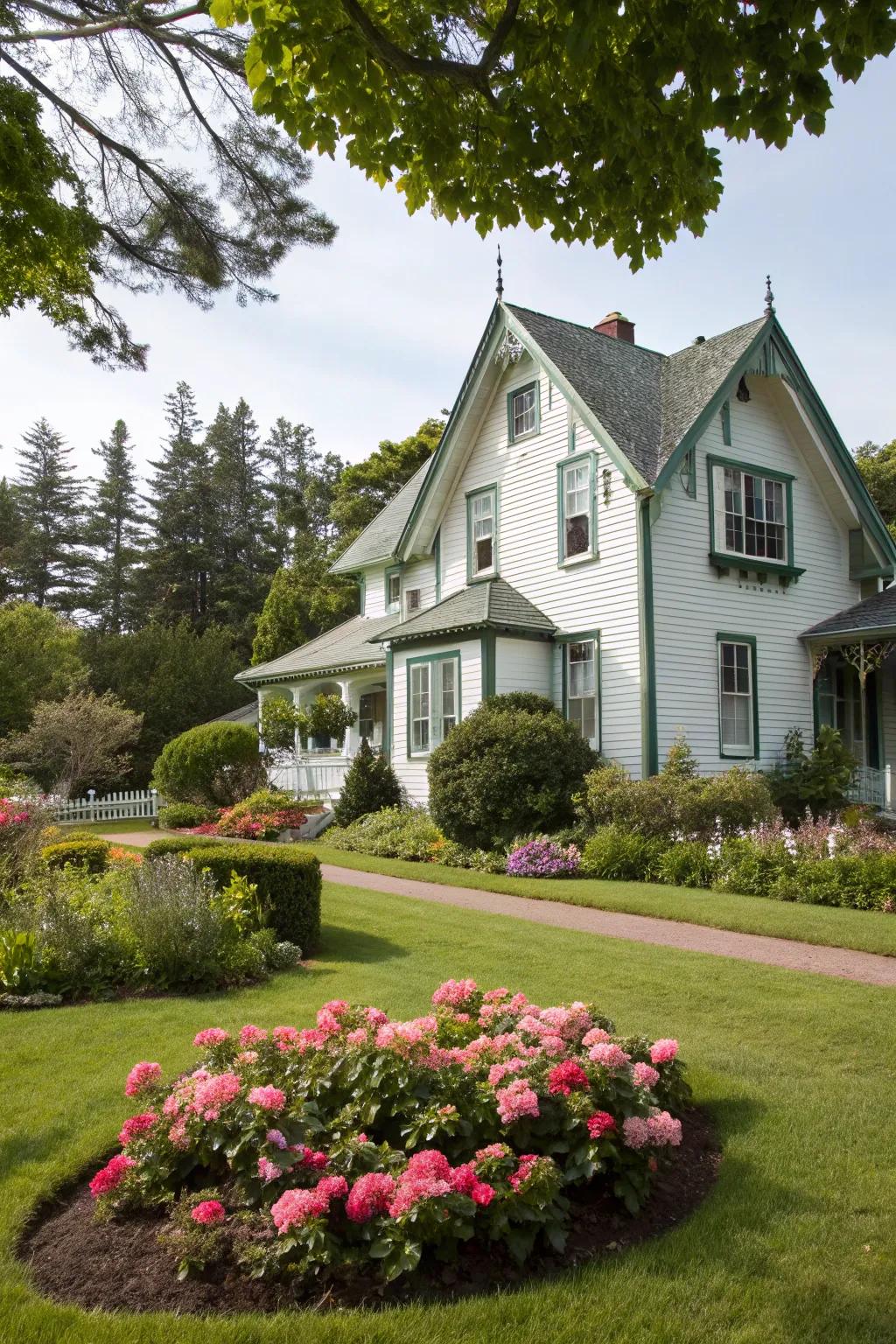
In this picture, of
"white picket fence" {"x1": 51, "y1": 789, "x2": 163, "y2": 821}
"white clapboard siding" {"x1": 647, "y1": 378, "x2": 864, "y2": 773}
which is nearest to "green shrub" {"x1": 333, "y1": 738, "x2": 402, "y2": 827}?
"white clapboard siding" {"x1": 647, "y1": 378, "x2": 864, "y2": 773}

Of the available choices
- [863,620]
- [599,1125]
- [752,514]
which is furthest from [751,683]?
[599,1125]

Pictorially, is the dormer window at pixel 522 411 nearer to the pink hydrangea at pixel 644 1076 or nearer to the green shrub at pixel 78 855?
the green shrub at pixel 78 855

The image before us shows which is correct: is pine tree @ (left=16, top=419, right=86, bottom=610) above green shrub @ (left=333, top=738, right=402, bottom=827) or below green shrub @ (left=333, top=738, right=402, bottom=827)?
above

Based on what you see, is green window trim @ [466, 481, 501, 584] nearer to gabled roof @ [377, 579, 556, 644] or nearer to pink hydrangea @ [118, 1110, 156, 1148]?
gabled roof @ [377, 579, 556, 644]

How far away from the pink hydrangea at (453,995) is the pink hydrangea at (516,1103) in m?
1.27

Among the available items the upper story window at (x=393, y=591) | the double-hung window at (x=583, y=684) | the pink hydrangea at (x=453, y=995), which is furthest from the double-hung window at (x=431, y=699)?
the pink hydrangea at (x=453, y=995)

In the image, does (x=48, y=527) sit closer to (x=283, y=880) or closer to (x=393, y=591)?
(x=393, y=591)

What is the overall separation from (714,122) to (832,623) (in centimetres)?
1576

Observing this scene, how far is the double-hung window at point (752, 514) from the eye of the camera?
18047mm

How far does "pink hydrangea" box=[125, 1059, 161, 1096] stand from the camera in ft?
13.6

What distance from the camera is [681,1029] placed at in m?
6.25

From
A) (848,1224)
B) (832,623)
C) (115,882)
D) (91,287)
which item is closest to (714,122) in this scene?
(848,1224)

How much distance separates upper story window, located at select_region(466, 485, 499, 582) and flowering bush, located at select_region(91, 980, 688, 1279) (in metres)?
16.4

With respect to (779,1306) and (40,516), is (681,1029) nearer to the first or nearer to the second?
(779,1306)
